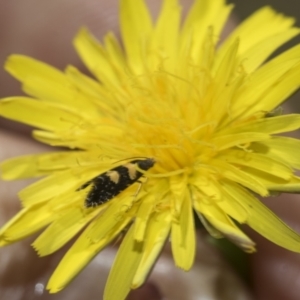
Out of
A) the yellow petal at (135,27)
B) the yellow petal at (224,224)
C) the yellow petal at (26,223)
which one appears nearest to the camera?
the yellow petal at (224,224)

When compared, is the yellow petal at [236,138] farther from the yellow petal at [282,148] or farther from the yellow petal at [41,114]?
the yellow petal at [41,114]

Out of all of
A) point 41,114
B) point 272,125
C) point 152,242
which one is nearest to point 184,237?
point 152,242

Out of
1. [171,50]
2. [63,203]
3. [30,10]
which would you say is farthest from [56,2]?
[63,203]

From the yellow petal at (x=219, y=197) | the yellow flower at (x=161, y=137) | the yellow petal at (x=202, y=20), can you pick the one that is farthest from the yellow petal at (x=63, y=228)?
the yellow petal at (x=202, y=20)

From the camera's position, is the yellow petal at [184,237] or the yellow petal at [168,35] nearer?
the yellow petal at [184,237]

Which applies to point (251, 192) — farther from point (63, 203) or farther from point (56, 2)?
point (56, 2)

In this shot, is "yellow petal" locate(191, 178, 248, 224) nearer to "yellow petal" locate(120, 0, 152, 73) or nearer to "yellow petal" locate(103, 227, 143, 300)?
"yellow petal" locate(103, 227, 143, 300)

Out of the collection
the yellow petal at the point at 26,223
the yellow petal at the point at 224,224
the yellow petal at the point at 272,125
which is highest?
the yellow petal at the point at 26,223

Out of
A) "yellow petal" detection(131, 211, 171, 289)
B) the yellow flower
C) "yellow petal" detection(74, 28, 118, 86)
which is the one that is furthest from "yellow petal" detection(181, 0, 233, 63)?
"yellow petal" detection(131, 211, 171, 289)
